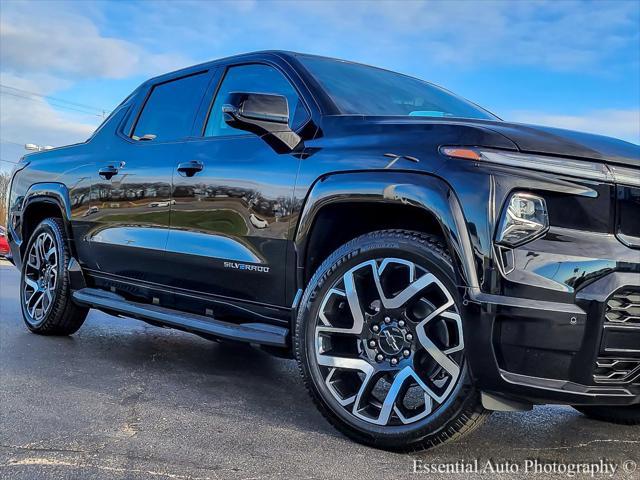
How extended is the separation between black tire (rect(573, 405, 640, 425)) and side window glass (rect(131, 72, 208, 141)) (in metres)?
2.73

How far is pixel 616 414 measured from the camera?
119 inches

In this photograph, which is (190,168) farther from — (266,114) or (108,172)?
(108,172)

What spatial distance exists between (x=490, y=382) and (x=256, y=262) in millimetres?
1387

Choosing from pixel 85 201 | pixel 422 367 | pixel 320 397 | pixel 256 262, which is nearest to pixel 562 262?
pixel 422 367

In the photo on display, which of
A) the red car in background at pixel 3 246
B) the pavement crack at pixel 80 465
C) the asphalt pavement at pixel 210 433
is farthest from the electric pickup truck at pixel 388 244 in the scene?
the red car in background at pixel 3 246

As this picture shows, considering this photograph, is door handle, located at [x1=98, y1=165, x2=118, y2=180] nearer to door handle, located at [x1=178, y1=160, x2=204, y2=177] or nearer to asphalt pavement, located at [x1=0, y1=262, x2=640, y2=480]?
door handle, located at [x1=178, y1=160, x2=204, y2=177]

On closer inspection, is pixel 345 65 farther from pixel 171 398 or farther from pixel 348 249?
pixel 171 398

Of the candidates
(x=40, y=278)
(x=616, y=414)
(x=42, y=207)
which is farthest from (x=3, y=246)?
(x=616, y=414)

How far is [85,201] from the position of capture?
4652 millimetres

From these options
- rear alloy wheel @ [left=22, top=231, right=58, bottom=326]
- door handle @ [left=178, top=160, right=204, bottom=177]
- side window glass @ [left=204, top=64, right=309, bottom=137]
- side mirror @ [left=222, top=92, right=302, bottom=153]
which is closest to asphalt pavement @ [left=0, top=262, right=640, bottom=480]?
rear alloy wheel @ [left=22, top=231, right=58, bottom=326]

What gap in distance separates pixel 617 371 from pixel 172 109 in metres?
3.16

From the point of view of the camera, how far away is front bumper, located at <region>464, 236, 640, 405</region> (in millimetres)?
2223

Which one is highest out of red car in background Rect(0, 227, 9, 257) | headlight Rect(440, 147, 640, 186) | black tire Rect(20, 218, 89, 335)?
headlight Rect(440, 147, 640, 186)

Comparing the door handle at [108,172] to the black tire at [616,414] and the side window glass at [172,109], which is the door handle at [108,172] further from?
the black tire at [616,414]
